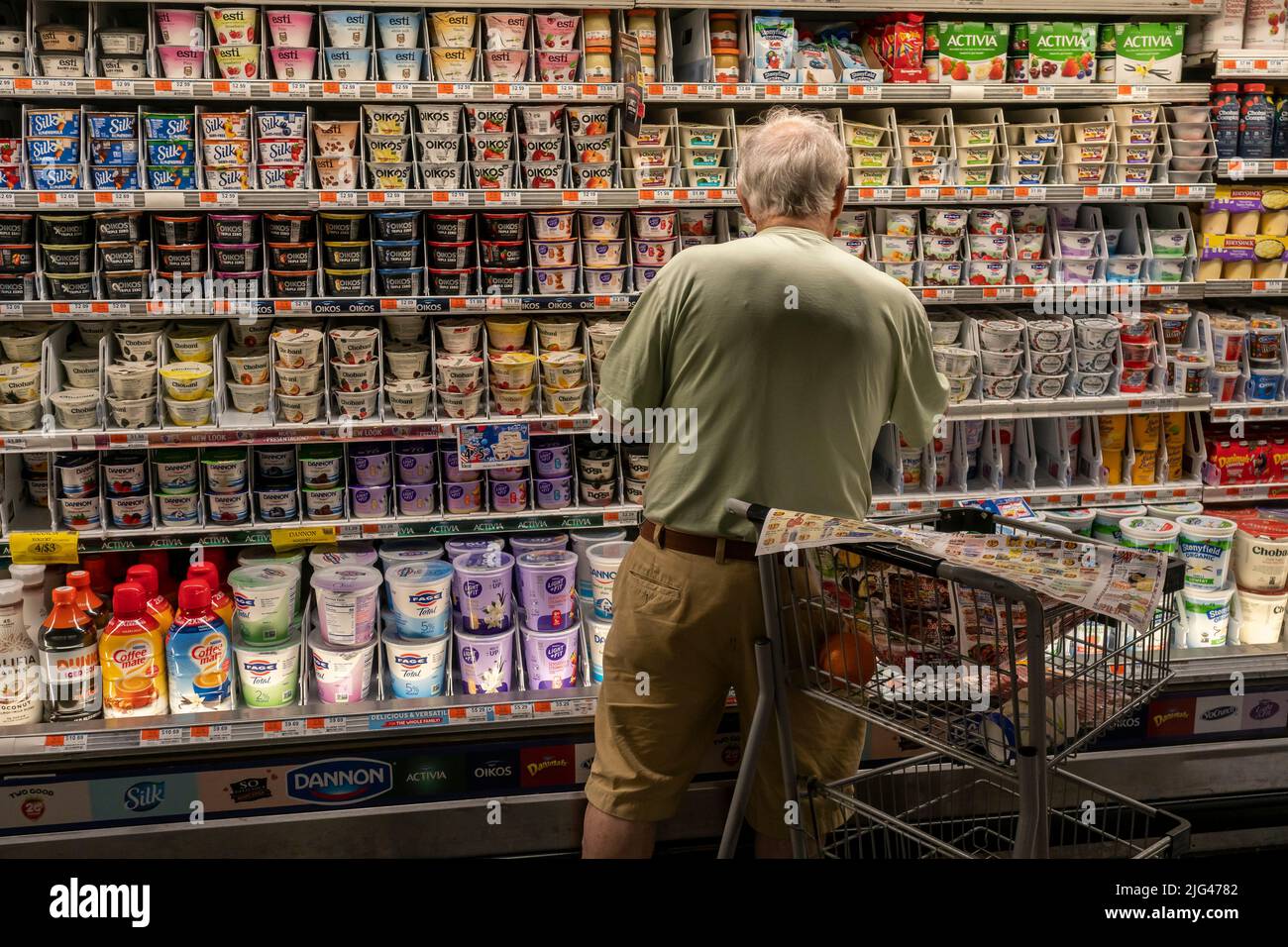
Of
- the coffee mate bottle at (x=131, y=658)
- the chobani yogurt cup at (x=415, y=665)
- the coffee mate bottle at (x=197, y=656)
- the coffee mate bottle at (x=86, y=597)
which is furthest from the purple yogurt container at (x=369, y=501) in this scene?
the coffee mate bottle at (x=86, y=597)

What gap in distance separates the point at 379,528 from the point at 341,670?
0.43 m

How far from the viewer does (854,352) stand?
2453mm

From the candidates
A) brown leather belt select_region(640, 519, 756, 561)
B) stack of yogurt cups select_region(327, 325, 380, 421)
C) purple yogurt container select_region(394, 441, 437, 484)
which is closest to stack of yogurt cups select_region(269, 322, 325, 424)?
A: stack of yogurt cups select_region(327, 325, 380, 421)

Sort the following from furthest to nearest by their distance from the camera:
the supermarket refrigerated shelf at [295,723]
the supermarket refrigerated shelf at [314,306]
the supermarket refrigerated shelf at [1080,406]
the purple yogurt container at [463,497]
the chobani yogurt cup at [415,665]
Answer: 1. the supermarket refrigerated shelf at [1080,406]
2. the purple yogurt container at [463,497]
3. the chobani yogurt cup at [415,665]
4. the supermarket refrigerated shelf at [314,306]
5. the supermarket refrigerated shelf at [295,723]

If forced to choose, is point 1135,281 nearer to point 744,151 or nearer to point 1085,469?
point 1085,469

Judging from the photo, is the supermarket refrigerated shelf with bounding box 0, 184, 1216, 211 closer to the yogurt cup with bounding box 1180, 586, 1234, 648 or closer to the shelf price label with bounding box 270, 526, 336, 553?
the shelf price label with bounding box 270, 526, 336, 553

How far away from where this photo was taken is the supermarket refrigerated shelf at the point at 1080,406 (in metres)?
3.75

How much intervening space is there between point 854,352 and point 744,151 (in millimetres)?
501

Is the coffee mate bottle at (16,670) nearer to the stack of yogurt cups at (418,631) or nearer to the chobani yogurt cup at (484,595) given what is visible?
the stack of yogurt cups at (418,631)

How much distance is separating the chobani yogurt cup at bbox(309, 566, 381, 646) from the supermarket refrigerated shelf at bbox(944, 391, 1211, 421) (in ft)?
6.07

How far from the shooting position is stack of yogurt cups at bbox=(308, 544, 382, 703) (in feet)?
11.0

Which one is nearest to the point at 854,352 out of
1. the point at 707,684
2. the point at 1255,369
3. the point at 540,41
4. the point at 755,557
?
the point at 755,557

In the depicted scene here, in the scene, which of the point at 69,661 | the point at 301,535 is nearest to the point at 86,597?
the point at 69,661

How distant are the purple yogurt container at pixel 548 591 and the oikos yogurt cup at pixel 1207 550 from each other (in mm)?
1970
